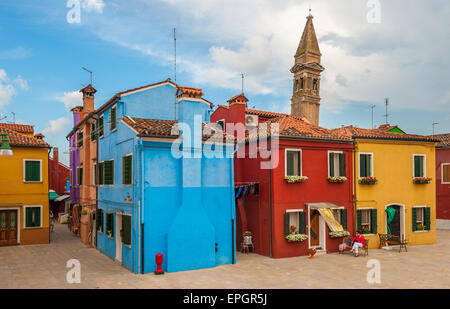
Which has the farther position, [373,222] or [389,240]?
[373,222]

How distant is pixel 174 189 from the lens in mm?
15852

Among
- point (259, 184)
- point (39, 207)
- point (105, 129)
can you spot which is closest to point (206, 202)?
point (259, 184)

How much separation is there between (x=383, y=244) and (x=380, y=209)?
197 cm

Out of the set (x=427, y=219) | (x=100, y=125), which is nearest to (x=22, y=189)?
(x=100, y=125)

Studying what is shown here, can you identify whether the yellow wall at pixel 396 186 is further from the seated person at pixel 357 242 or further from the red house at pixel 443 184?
the red house at pixel 443 184

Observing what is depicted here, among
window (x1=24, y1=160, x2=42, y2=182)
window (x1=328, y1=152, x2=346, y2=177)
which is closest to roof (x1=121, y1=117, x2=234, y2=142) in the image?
window (x1=328, y1=152, x2=346, y2=177)

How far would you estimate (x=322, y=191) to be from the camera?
2012 cm

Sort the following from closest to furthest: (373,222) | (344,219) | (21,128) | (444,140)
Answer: (344,219) < (373,222) < (21,128) < (444,140)

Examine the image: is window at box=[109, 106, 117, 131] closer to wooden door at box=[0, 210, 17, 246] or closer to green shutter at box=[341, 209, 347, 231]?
wooden door at box=[0, 210, 17, 246]

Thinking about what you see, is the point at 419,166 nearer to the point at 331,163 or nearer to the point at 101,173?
the point at 331,163

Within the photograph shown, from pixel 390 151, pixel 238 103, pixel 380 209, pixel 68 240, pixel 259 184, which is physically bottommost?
pixel 68 240

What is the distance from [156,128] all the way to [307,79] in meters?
39.2

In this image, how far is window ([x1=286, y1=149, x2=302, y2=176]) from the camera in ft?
62.7
